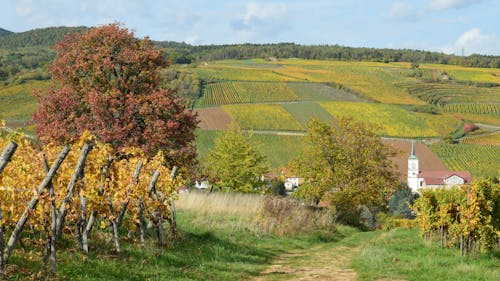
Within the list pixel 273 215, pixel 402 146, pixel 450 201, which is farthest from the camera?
pixel 402 146

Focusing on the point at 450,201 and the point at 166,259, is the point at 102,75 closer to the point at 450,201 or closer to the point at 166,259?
the point at 166,259

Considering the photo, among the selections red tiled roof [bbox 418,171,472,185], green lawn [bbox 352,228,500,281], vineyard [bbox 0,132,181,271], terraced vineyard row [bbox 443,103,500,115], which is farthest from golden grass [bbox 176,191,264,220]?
terraced vineyard row [bbox 443,103,500,115]

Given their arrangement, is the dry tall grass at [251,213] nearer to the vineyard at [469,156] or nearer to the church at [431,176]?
the church at [431,176]

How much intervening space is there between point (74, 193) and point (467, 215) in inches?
420

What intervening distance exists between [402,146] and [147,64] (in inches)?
2950

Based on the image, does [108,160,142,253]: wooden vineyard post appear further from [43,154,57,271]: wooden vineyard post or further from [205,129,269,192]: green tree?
[205,129,269,192]: green tree

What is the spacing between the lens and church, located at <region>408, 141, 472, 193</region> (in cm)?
8712

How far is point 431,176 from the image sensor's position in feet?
311

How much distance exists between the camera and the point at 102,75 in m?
20.4

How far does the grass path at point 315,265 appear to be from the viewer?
43.4 feet

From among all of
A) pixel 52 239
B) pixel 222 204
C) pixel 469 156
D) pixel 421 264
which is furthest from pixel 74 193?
pixel 469 156

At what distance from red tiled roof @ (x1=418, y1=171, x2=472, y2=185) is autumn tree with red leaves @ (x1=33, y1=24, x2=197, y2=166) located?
246 feet

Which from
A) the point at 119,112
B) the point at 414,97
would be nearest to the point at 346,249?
the point at 119,112

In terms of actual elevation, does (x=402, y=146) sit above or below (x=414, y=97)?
below
